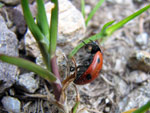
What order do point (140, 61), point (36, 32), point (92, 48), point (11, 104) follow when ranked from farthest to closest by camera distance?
1. point (92, 48)
2. point (140, 61)
3. point (11, 104)
4. point (36, 32)

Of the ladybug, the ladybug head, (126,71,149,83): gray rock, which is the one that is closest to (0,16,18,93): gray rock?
the ladybug

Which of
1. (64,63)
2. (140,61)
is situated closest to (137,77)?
(140,61)

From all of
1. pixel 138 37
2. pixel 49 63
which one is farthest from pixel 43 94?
pixel 138 37

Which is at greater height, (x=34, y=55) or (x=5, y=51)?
(x=5, y=51)

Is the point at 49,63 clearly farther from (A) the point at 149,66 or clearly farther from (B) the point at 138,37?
(B) the point at 138,37

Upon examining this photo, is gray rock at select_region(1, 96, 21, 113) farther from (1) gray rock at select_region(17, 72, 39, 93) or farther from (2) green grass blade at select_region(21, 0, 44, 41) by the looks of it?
(2) green grass blade at select_region(21, 0, 44, 41)

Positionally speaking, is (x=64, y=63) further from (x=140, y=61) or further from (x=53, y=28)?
(x=140, y=61)
